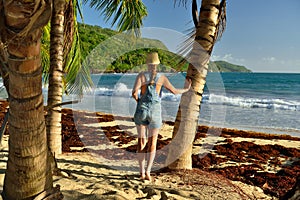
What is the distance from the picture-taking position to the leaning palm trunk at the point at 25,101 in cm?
151

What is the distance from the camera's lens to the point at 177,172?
437 centimetres

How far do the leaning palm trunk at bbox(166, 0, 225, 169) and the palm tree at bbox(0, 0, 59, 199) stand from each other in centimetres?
253

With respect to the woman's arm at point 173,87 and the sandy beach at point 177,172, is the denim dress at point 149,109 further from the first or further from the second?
the sandy beach at point 177,172

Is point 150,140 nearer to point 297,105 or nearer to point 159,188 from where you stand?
point 159,188

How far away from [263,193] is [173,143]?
4.74 feet

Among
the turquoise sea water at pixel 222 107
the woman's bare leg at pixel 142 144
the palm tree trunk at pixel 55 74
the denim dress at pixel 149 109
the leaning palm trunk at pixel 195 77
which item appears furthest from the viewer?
the turquoise sea water at pixel 222 107

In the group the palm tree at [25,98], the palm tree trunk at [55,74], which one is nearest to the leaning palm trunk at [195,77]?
the palm tree trunk at [55,74]

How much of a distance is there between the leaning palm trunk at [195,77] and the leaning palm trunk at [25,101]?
2.52 metres

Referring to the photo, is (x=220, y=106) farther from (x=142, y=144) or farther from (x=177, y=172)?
(x=142, y=144)

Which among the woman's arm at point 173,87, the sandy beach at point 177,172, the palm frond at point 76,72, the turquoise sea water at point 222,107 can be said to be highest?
the palm frond at point 76,72

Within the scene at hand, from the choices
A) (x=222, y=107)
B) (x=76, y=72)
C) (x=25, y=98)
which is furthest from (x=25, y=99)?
(x=222, y=107)

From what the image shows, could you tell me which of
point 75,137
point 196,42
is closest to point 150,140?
point 196,42

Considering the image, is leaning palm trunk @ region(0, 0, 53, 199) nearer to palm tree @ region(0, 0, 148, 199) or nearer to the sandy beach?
palm tree @ region(0, 0, 148, 199)

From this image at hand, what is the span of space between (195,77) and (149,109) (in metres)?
0.89
